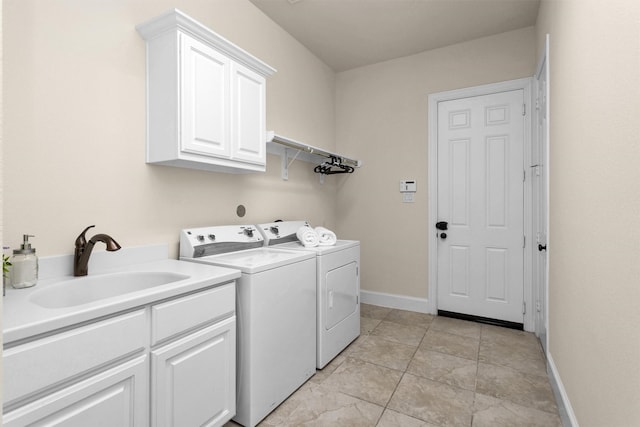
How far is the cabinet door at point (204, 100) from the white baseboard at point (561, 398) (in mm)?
2221

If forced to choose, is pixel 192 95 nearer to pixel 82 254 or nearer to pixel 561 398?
pixel 82 254

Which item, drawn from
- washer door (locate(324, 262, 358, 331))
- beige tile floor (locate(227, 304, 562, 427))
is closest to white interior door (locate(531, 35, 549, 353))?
beige tile floor (locate(227, 304, 562, 427))

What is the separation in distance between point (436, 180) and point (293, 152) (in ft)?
4.81

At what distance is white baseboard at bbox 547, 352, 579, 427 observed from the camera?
159 centimetres

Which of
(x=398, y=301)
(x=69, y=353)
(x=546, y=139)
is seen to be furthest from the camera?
(x=398, y=301)

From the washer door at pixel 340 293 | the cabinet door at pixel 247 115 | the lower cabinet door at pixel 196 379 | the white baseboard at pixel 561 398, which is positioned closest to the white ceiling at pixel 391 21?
the cabinet door at pixel 247 115

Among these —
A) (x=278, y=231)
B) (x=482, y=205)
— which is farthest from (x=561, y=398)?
(x=278, y=231)

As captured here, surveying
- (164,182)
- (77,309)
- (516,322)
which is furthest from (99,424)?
(516,322)

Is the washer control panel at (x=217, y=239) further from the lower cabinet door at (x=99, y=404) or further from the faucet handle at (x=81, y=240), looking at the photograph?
the lower cabinet door at (x=99, y=404)

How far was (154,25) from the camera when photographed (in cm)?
174

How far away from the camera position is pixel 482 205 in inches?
125

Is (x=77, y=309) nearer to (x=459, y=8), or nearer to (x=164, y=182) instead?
(x=164, y=182)

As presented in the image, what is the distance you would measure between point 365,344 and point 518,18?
9.82 ft

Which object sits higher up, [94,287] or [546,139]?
[546,139]
